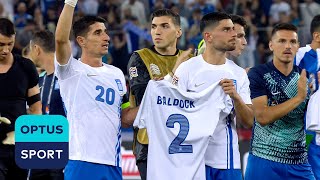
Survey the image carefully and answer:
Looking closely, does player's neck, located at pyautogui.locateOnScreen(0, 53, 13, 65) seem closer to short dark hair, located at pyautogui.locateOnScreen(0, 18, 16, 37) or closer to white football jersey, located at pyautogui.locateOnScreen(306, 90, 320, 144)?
short dark hair, located at pyautogui.locateOnScreen(0, 18, 16, 37)

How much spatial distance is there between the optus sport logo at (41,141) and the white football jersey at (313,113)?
2.46 metres

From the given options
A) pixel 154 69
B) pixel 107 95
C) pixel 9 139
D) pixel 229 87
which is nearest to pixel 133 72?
pixel 154 69

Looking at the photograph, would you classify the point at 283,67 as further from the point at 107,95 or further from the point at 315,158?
the point at 107,95

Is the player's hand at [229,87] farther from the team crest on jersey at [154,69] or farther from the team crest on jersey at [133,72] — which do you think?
the team crest on jersey at [133,72]

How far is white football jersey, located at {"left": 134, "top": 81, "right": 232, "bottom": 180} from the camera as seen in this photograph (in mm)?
8781

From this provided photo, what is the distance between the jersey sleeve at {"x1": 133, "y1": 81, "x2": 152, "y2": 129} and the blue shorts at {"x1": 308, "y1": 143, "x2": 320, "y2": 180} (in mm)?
2447

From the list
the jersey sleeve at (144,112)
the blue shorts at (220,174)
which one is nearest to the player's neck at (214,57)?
the jersey sleeve at (144,112)

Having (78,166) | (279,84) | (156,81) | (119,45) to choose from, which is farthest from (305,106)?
(119,45)

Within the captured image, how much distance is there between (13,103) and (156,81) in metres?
1.72

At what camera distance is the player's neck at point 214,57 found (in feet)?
29.6

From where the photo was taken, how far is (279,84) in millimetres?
9562

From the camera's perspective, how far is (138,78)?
9703 millimetres

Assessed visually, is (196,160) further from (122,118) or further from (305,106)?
(305,106)

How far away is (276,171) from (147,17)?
1268cm
